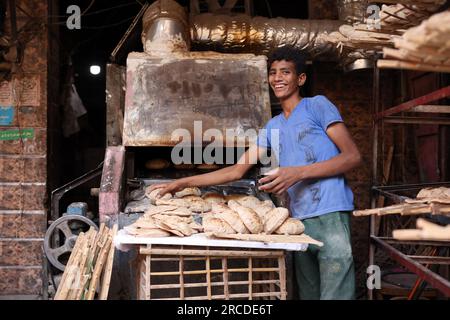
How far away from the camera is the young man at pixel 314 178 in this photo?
9.84 feet

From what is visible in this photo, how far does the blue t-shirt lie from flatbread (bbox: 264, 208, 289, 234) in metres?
0.32

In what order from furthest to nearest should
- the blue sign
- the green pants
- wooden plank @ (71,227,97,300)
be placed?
1. the blue sign
2. the green pants
3. wooden plank @ (71,227,97,300)

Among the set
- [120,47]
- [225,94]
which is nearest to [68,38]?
[120,47]

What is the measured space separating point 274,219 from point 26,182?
385 centimetres

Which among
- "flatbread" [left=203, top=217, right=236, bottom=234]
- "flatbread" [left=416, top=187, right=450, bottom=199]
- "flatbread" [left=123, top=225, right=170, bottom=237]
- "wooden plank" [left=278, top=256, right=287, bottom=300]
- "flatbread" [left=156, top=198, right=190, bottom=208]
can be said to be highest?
"flatbread" [left=416, top=187, right=450, bottom=199]

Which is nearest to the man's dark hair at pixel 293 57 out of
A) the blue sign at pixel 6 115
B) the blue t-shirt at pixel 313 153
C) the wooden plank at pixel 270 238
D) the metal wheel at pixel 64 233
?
the blue t-shirt at pixel 313 153

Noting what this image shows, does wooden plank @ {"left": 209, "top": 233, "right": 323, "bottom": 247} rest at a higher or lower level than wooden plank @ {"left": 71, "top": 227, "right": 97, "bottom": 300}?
higher

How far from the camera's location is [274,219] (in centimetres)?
287

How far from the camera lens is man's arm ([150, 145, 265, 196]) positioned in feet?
11.5

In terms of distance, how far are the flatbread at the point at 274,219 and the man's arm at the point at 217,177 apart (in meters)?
0.69

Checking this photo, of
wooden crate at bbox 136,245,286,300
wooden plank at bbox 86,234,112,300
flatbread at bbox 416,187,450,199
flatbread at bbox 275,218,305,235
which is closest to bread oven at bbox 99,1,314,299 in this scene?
wooden plank at bbox 86,234,112,300

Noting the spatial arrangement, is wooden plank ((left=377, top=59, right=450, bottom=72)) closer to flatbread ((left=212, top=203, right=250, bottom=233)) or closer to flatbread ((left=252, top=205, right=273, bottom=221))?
flatbread ((left=212, top=203, right=250, bottom=233))

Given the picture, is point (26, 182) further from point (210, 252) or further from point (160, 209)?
point (210, 252)

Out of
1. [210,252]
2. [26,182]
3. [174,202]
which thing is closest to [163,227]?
[210,252]
